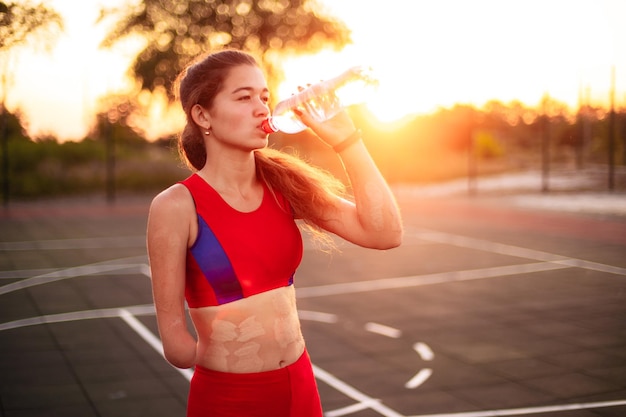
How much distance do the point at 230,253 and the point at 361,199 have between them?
0.51m

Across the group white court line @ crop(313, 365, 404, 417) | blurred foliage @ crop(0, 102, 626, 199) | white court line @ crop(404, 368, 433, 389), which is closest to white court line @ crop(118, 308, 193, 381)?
white court line @ crop(313, 365, 404, 417)

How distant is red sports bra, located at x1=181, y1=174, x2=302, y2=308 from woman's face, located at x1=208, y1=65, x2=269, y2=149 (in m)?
0.18

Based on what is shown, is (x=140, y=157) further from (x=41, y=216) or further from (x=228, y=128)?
(x=228, y=128)

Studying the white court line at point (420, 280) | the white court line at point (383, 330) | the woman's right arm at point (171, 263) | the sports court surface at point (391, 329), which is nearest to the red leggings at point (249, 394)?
the woman's right arm at point (171, 263)

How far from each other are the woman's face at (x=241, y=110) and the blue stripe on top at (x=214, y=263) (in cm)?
29

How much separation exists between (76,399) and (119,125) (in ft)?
82.6

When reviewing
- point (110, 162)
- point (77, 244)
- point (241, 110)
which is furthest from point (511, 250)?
point (110, 162)

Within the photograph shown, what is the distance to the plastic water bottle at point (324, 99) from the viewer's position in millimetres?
2141

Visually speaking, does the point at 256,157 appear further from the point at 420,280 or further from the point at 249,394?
the point at 420,280

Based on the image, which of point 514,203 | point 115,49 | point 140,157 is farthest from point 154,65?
point 514,203

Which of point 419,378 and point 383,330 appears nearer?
point 419,378

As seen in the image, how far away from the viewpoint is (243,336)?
214 centimetres

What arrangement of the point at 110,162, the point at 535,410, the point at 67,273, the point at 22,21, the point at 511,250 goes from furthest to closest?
the point at 110,162
the point at 511,250
the point at 67,273
the point at 535,410
the point at 22,21

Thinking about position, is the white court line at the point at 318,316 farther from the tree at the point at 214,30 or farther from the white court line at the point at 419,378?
the tree at the point at 214,30
